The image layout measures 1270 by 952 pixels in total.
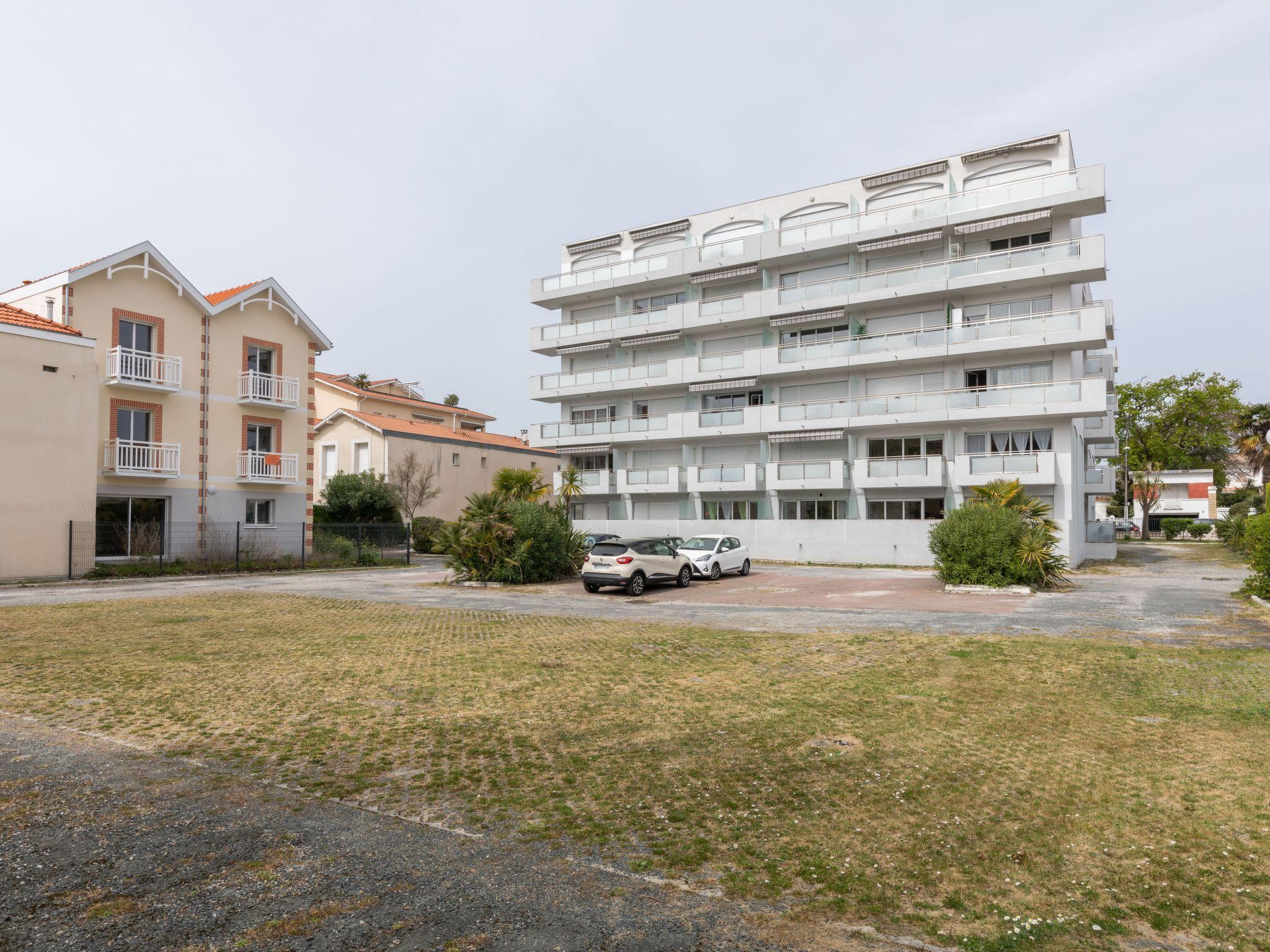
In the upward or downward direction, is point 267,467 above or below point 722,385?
below

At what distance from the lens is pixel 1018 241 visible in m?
36.2

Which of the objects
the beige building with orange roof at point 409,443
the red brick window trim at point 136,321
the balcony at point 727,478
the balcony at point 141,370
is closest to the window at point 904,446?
the balcony at point 727,478

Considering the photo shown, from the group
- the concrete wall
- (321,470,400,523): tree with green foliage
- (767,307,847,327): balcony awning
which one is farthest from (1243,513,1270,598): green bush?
(321,470,400,523): tree with green foliage

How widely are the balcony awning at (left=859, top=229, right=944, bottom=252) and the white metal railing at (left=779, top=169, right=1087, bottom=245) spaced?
2.08 feet

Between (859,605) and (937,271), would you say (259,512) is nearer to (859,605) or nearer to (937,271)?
(859,605)

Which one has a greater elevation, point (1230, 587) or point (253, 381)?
point (253, 381)

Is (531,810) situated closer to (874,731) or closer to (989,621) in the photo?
(874,731)

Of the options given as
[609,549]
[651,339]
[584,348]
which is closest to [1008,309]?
[651,339]

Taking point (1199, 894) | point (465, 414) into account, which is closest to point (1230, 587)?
point (1199, 894)

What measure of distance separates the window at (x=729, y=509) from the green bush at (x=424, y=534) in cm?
1403

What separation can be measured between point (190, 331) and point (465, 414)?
3255 centimetres

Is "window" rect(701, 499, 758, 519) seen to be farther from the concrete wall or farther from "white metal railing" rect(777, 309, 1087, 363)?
the concrete wall

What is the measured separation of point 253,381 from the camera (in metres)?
32.4

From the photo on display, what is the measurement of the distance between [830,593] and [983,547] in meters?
4.25
